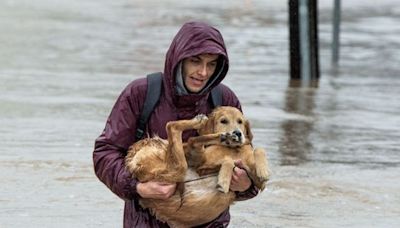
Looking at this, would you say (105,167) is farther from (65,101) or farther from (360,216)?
(65,101)

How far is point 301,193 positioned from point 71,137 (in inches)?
108

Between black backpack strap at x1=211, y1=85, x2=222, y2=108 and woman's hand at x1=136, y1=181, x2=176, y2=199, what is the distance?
52cm

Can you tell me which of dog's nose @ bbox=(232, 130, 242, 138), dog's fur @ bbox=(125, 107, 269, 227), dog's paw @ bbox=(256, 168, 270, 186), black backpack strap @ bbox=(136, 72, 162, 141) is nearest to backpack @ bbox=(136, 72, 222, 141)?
black backpack strap @ bbox=(136, 72, 162, 141)

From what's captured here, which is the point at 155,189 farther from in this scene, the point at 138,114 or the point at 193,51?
the point at 193,51

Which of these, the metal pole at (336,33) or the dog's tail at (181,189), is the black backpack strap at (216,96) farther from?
the metal pole at (336,33)

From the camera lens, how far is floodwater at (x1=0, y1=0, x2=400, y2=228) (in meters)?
7.51

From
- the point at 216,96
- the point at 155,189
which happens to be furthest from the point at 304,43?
the point at 155,189

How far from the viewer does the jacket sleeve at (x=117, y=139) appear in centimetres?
446

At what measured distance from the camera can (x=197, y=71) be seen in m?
4.39

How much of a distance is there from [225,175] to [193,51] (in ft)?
1.74

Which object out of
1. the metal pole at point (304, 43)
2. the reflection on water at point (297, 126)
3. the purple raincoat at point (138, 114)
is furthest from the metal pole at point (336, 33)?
the purple raincoat at point (138, 114)

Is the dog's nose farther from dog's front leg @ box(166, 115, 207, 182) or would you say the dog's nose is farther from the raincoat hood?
the raincoat hood

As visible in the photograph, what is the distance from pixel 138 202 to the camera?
4.52 meters

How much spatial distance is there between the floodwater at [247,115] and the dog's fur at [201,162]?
2.66 m
